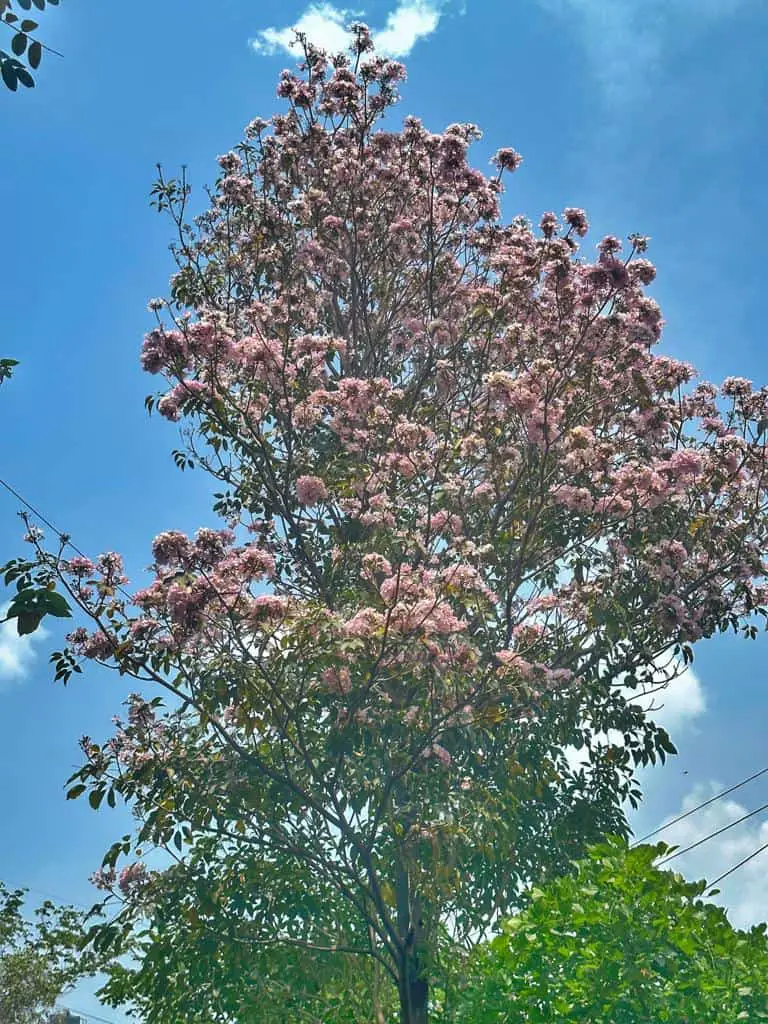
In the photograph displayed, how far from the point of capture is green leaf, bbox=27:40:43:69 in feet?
14.4

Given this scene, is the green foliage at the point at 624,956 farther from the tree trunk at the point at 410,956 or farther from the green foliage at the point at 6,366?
the green foliage at the point at 6,366

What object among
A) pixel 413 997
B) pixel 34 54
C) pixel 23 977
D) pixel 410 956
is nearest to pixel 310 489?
pixel 410 956

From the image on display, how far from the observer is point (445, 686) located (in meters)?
8.34

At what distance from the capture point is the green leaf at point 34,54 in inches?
172

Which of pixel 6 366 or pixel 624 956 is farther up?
pixel 6 366

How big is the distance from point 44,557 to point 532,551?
469 centimetres

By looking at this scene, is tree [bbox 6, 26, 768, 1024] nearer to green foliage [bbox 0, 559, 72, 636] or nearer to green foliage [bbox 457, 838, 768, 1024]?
green foliage [bbox 457, 838, 768, 1024]

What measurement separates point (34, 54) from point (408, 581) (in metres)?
4.73

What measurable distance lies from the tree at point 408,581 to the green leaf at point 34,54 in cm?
414

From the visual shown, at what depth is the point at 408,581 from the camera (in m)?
8.14

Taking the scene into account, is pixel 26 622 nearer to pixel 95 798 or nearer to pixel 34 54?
pixel 34 54

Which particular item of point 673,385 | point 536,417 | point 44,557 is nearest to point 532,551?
point 536,417

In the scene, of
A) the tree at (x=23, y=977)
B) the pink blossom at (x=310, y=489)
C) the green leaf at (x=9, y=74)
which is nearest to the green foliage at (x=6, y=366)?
the green leaf at (x=9, y=74)

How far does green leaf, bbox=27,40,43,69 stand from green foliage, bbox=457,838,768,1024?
5.60 m
